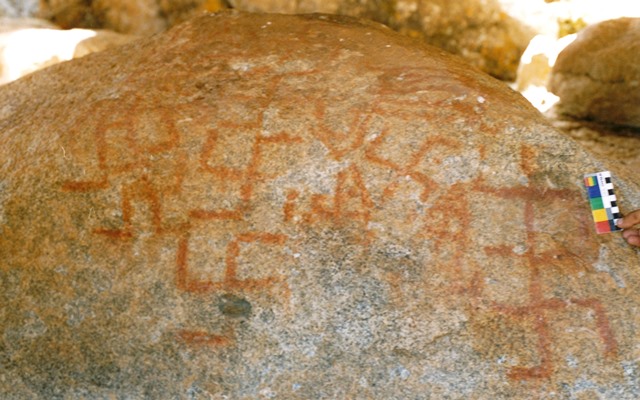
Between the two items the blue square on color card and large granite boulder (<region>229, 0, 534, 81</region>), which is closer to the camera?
the blue square on color card

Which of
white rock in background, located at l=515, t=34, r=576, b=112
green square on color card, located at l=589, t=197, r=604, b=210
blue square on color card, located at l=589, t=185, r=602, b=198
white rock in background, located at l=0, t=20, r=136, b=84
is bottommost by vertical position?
white rock in background, located at l=515, t=34, r=576, b=112

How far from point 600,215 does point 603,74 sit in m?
1.67

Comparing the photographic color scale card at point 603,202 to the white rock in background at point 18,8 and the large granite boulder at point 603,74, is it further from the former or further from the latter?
the white rock in background at point 18,8

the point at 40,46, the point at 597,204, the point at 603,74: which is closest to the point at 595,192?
the point at 597,204

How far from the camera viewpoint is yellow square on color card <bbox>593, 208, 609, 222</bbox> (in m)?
2.32

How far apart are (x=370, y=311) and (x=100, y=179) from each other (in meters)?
0.93

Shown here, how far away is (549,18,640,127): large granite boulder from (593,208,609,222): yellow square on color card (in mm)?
1560

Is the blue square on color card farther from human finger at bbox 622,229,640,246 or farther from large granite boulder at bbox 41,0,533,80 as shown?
large granite boulder at bbox 41,0,533,80

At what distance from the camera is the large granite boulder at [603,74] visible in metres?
3.69

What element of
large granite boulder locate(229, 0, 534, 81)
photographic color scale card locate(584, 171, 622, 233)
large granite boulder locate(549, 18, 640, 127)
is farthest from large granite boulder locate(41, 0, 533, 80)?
photographic color scale card locate(584, 171, 622, 233)

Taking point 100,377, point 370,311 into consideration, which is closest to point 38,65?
point 100,377

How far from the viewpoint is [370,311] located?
7.74 ft

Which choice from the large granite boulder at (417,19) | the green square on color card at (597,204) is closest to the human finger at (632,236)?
the green square on color card at (597,204)

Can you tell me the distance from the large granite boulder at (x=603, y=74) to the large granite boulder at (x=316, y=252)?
1.29 meters
